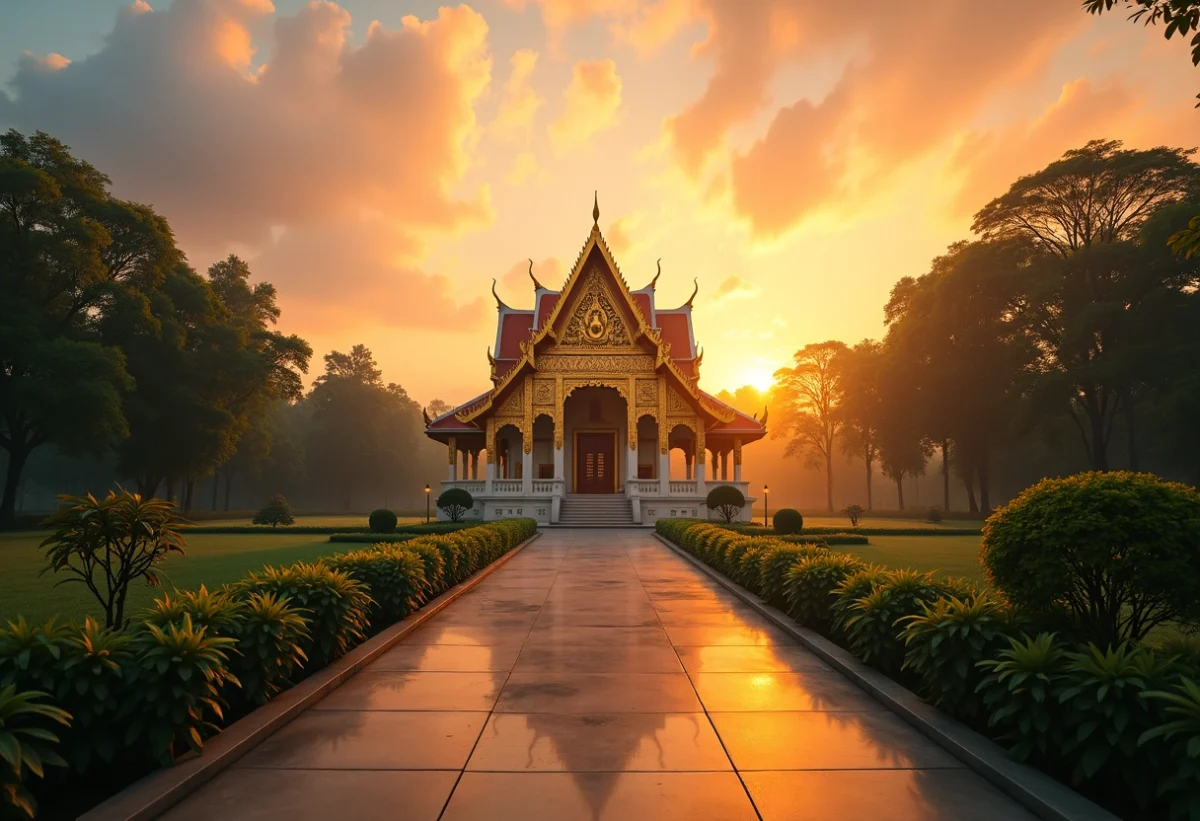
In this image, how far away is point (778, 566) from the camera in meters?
9.91

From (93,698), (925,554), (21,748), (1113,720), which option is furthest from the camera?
(925,554)

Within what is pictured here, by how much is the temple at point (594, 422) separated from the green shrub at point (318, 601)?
2500 cm

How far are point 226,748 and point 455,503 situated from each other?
26.5m

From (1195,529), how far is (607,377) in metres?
29.6

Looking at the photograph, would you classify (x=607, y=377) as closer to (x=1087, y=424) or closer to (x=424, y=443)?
(x=1087, y=424)

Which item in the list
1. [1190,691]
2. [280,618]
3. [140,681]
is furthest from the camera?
[280,618]

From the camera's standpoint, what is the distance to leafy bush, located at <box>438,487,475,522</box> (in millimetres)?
30391

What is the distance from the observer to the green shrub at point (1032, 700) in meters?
4.00

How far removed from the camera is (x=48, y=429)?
30938mm

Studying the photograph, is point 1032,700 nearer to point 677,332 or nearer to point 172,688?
point 172,688

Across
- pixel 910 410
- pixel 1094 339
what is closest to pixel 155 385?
pixel 910 410

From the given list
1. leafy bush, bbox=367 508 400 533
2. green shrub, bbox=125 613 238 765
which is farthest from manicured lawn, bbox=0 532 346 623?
leafy bush, bbox=367 508 400 533

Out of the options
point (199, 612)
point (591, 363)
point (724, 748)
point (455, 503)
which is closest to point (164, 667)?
point (199, 612)

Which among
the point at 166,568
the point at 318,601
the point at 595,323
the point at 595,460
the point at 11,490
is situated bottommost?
the point at 166,568
